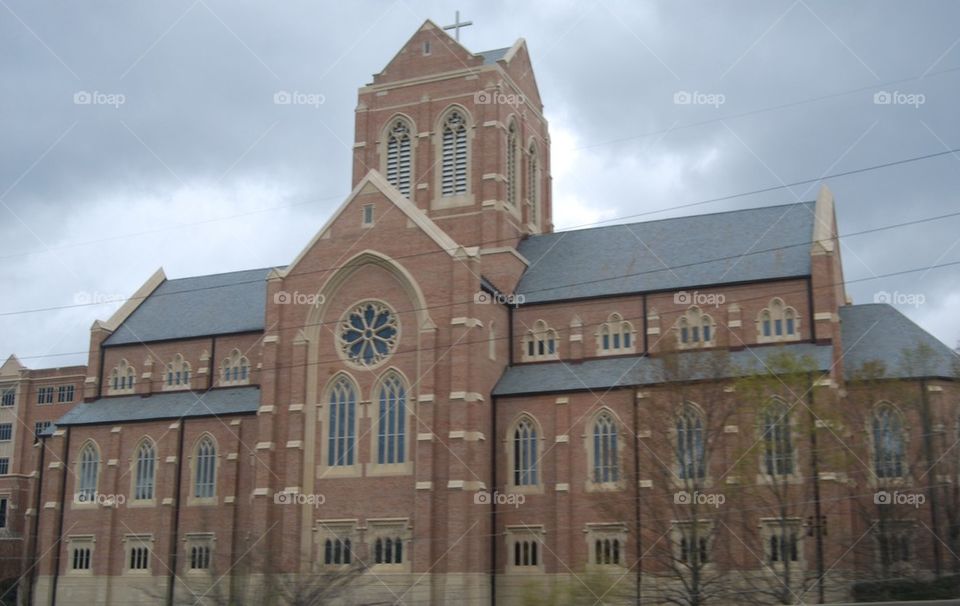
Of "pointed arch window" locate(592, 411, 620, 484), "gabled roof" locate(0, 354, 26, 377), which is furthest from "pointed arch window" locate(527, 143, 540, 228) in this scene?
"gabled roof" locate(0, 354, 26, 377)

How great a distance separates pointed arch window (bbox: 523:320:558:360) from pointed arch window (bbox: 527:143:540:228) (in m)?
11.4

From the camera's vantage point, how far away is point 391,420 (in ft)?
171

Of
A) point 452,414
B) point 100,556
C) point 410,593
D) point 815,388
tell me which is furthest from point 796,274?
point 100,556

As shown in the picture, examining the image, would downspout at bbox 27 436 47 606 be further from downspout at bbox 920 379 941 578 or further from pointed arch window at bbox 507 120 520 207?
downspout at bbox 920 379 941 578

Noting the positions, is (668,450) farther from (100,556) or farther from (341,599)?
(100,556)

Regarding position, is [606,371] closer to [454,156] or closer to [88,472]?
[454,156]

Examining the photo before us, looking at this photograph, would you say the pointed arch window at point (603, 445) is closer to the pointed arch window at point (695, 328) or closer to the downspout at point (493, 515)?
the downspout at point (493, 515)

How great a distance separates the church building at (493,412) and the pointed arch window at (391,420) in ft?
0.38

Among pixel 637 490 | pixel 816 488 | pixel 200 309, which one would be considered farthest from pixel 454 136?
pixel 816 488

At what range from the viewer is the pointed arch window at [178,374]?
210 feet

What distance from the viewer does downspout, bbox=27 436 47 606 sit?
60906 mm

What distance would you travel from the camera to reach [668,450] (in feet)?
132

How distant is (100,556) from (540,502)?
974 inches

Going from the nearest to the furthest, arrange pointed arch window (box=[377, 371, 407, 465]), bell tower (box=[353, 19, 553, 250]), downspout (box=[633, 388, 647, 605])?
downspout (box=[633, 388, 647, 605])
pointed arch window (box=[377, 371, 407, 465])
bell tower (box=[353, 19, 553, 250])
